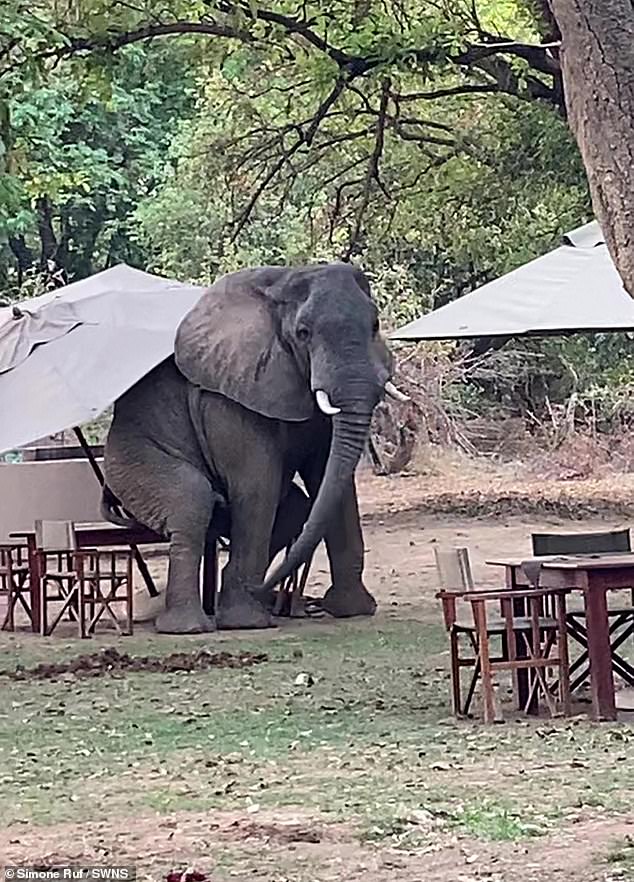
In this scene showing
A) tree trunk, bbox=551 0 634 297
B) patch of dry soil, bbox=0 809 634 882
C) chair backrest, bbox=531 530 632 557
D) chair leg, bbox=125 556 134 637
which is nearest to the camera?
patch of dry soil, bbox=0 809 634 882

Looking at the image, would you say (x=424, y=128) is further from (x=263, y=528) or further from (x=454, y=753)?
(x=454, y=753)

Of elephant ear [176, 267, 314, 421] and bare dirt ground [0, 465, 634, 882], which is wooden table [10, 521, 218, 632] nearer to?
elephant ear [176, 267, 314, 421]

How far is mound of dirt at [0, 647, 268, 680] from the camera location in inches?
446

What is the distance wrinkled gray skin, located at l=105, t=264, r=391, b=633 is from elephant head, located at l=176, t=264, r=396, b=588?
0.01 meters

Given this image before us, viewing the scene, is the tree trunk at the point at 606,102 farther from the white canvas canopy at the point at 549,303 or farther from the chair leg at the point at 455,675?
the white canvas canopy at the point at 549,303

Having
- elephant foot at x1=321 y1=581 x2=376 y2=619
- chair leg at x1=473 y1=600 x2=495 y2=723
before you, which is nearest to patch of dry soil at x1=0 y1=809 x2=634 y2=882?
chair leg at x1=473 y1=600 x2=495 y2=723

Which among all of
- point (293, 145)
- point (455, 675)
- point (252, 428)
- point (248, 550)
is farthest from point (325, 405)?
point (293, 145)

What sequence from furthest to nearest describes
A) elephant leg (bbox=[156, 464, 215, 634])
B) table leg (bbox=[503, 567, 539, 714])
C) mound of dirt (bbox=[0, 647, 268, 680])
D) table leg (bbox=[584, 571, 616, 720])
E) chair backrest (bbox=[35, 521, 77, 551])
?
elephant leg (bbox=[156, 464, 215, 634]) < chair backrest (bbox=[35, 521, 77, 551]) < mound of dirt (bbox=[0, 647, 268, 680]) < table leg (bbox=[503, 567, 539, 714]) < table leg (bbox=[584, 571, 616, 720])

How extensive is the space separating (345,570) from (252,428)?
1.25 meters

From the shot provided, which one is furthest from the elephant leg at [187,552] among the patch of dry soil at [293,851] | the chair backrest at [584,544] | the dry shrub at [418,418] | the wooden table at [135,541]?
the dry shrub at [418,418]

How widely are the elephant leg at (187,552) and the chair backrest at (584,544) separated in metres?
4.01

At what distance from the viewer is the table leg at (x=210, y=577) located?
14.4 meters

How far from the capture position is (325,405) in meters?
12.9

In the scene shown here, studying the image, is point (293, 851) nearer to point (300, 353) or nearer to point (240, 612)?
point (240, 612)
